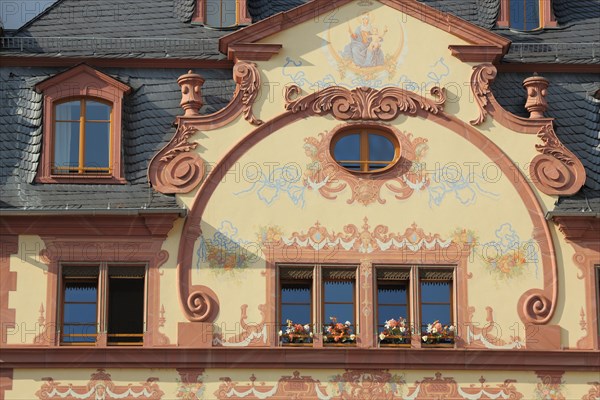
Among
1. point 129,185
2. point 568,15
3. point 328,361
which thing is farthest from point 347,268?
point 568,15

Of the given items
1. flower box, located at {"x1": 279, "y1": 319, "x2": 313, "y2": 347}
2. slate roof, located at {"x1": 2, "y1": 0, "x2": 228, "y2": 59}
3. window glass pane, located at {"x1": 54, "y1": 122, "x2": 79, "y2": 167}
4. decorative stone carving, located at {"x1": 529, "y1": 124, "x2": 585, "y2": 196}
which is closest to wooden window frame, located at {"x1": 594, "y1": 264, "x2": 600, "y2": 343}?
decorative stone carving, located at {"x1": 529, "y1": 124, "x2": 585, "y2": 196}

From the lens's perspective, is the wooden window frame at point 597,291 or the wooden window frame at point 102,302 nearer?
the wooden window frame at point 102,302

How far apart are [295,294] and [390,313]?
2.12 m

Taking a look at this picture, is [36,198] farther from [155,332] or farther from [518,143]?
[518,143]

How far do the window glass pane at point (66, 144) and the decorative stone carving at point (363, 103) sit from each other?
480cm

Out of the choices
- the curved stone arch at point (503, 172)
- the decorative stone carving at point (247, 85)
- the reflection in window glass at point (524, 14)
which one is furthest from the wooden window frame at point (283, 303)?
the reflection in window glass at point (524, 14)

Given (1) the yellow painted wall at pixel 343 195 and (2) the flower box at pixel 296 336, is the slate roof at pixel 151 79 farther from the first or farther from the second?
(2) the flower box at pixel 296 336

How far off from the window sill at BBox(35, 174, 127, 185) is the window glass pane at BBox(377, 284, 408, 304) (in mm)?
6201

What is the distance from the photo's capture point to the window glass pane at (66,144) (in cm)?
4825

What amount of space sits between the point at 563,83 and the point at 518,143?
2.44 m

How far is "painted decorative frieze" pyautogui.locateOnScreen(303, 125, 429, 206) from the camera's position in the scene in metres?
47.8

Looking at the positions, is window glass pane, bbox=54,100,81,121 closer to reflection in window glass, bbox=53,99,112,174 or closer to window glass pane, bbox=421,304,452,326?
reflection in window glass, bbox=53,99,112,174

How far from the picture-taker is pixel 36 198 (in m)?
47.6

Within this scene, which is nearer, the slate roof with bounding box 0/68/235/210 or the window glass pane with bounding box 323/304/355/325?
the window glass pane with bounding box 323/304/355/325
